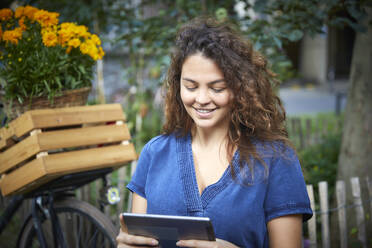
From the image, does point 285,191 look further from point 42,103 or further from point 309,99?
point 309,99

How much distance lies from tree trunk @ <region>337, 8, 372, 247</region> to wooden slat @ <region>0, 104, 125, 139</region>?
6.78ft

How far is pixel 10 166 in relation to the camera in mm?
2047

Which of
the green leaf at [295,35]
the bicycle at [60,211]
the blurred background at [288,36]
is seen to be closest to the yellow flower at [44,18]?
the blurred background at [288,36]

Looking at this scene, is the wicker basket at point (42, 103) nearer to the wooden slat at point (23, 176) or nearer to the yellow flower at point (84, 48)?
the yellow flower at point (84, 48)

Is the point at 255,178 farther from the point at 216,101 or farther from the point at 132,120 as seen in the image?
the point at 132,120

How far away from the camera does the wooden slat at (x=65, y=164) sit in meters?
1.88

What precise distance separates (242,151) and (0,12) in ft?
5.32

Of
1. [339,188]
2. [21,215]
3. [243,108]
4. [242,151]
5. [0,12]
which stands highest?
[0,12]

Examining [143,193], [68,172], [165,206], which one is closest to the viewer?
[165,206]

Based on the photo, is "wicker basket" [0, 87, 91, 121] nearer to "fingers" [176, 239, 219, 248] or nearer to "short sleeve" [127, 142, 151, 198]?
"short sleeve" [127, 142, 151, 198]

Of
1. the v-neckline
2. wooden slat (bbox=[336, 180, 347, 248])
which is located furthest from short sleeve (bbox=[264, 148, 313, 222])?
wooden slat (bbox=[336, 180, 347, 248])

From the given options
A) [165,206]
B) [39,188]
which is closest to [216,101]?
[165,206]

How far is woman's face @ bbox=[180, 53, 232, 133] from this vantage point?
1.43 m

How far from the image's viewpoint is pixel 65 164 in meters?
1.94
